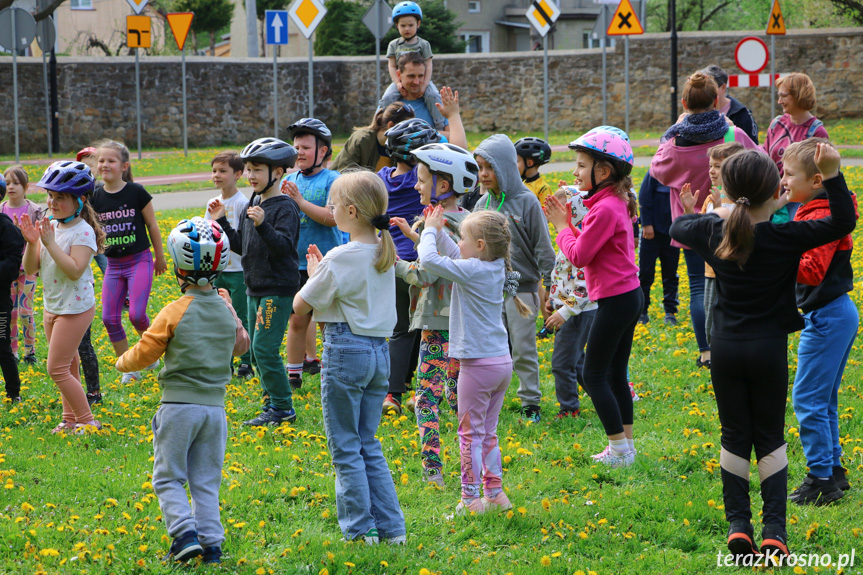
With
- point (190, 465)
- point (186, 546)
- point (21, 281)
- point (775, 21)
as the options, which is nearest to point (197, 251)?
point (190, 465)

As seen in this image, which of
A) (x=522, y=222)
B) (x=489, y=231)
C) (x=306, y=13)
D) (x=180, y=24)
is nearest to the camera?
(x=489, y=231)

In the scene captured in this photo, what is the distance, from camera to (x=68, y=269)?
20.3ft

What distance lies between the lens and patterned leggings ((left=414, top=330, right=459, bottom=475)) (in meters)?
5.51

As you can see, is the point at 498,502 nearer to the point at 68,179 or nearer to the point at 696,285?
the point at 696,285

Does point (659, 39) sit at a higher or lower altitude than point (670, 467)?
higher

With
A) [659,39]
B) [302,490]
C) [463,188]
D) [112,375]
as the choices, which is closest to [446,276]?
[463,188]

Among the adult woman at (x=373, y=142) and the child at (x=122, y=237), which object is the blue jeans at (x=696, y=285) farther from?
the child at (x=122, y=237)

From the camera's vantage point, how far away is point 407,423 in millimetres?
6734

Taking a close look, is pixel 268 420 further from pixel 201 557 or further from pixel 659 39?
pixel 659 39

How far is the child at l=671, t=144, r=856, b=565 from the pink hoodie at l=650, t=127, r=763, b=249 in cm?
311

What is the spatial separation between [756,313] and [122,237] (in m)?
5.13

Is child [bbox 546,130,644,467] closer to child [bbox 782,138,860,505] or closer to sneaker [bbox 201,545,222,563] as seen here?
child [bbox 782,138,860,505]

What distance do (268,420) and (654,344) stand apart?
4.01 meters

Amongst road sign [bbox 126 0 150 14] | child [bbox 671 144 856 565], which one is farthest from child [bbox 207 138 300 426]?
road sign [bbox 126 0 150 14]
